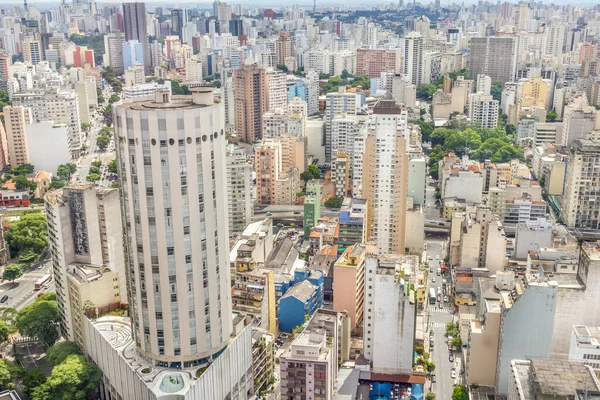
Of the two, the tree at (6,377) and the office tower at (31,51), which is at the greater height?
the office tower at (31,51)

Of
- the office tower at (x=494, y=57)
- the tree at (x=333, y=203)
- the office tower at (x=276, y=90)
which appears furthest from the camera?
the office tower at (x=494, y=57)

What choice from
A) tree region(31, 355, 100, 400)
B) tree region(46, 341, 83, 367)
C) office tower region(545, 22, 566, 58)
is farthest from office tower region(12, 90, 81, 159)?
office tower region(545, 22, 566, 58)

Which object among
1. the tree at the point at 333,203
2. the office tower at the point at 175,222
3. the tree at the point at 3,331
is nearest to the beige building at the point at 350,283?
the office tower at the point at 175,222

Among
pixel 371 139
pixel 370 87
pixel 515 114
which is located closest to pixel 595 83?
pixel 515 114

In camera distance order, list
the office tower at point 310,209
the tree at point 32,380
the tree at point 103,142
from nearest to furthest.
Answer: the tree at point 32,380 < the office tower at point 310,209 < the tree at point 103,142

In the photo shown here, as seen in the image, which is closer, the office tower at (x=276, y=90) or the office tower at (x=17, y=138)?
the office tower at (x=17, y=138)

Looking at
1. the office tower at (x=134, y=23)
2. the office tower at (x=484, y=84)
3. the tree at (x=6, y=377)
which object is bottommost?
the tree at (x=6, y=377)

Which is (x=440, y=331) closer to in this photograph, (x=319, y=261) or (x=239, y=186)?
(x=319, y=261)

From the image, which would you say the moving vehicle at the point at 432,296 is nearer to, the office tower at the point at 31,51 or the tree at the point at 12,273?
the tree at the point at 12,273
